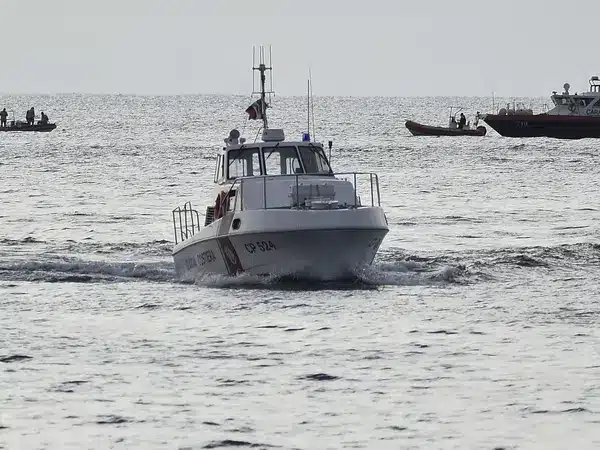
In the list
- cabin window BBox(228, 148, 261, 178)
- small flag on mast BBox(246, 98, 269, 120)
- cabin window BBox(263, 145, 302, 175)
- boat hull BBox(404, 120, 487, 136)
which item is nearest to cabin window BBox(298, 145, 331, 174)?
cabin window BBox(263, 145, 302, 175)

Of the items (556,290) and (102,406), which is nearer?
(102,406)

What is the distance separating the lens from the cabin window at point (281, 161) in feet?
81.3

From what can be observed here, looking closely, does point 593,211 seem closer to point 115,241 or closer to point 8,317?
point 115,241

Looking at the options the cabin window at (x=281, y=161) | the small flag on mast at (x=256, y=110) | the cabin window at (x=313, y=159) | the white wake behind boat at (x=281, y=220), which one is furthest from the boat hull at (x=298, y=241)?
the small flag on mast at (x=256, y=110)

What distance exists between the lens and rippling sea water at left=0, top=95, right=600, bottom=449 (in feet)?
44.4

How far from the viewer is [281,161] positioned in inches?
977

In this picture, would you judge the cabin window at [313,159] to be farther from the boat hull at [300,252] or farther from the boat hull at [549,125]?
the boat hull at [549,125]

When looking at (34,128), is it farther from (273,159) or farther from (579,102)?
(273,159)

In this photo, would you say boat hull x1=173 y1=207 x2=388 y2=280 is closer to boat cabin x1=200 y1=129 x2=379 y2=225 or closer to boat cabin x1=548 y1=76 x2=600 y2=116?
boat cabin x1=200 y1=129 x2=379 y2=225

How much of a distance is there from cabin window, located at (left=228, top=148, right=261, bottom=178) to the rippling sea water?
2178mm

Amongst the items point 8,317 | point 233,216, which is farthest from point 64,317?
point 233,216

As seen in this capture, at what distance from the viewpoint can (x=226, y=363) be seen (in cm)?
1678

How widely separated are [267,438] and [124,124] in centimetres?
13750

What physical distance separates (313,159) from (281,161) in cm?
58
